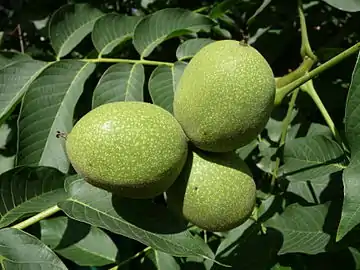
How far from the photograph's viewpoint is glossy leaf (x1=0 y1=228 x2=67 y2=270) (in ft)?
3.60

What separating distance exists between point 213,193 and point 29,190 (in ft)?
1.36

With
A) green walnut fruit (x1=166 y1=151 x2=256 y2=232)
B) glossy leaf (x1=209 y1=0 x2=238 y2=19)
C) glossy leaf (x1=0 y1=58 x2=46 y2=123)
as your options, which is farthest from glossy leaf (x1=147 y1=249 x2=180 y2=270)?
glossy leaf (x1=209 y1=0 x2=238 y2=19)

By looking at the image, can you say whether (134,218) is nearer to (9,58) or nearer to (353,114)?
(353,114)

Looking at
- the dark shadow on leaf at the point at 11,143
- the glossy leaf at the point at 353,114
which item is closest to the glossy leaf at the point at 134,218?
the glossy leaf at the point at 353,114

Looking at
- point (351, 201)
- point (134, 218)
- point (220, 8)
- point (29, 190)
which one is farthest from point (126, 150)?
point (220, 8)

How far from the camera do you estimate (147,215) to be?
1196 millimetres

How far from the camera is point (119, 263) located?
1523 mm

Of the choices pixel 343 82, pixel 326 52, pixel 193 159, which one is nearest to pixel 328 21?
pixel 343 82

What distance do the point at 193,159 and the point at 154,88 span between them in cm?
26

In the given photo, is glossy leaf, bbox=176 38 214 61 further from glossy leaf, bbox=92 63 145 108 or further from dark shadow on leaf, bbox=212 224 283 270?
dark shadow on leaf, bbox=212 224 283 270

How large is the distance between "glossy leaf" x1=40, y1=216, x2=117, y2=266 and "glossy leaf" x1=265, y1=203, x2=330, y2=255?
0.45m

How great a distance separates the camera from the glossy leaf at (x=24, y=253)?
1.10m

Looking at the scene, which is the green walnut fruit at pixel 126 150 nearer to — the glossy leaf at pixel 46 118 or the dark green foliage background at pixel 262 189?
the dark green foliage background at pixel 262 189

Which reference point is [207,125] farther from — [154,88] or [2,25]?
[2,25]
